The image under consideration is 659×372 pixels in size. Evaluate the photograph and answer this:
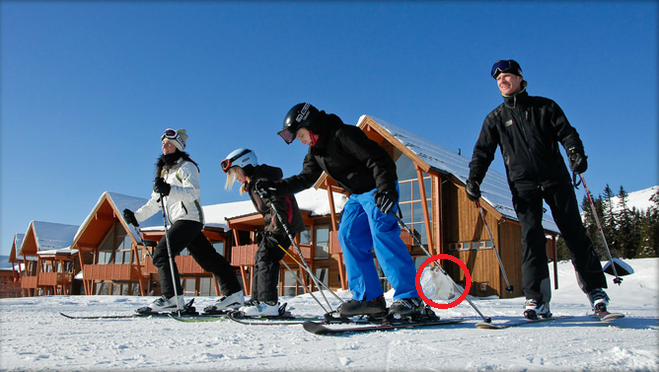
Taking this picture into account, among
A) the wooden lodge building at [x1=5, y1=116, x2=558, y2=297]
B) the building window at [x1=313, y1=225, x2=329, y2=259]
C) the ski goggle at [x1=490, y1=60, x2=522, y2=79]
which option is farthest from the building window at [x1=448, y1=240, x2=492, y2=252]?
the ski goggle at [x1=490, y1=60, x2=522, y2=79]

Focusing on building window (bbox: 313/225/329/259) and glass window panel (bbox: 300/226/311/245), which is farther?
glass window panel (bbox: 300/226/311/245)

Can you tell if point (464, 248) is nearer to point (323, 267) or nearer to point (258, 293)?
point (323, 267)

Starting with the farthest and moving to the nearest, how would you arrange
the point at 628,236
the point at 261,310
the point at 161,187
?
1. the point at 628,236
2. the point at 161,187
3. the point at 261,310

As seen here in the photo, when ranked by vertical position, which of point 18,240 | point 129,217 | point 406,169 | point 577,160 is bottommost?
point 129,217

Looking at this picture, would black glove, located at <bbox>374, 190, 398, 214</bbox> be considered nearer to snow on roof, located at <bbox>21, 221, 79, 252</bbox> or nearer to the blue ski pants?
the blue ski pants

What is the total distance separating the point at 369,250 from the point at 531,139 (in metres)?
1.37

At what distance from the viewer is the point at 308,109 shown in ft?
11.1

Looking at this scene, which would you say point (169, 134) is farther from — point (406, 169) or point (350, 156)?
point (406, 169)

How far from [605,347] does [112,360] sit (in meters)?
1.98

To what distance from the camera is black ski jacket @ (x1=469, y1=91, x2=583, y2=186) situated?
3203mm

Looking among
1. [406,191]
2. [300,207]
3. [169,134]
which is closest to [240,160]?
[169,134]

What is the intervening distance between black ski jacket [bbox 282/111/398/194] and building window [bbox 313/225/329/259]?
1765 centimetres

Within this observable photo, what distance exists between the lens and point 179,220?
4594 millimetres

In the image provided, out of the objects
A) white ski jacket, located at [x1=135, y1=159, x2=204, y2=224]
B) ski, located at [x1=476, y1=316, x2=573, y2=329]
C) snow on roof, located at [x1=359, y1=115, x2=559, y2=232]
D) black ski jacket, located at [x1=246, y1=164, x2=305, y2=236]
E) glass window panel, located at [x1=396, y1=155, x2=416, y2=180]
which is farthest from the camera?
glass window panel, located at [x1=396, y1=155, x2=416, y2=180]
